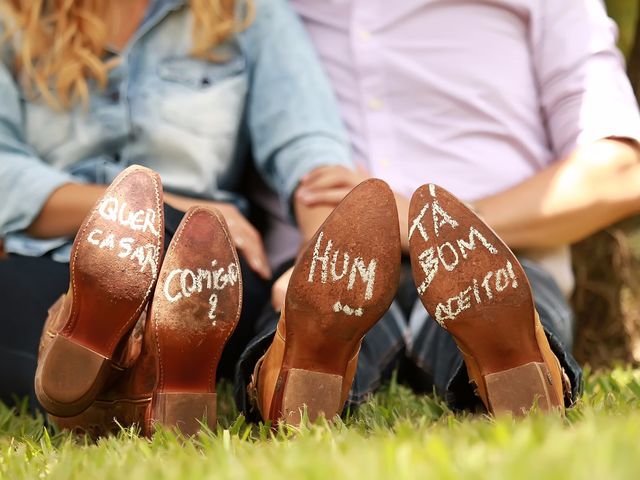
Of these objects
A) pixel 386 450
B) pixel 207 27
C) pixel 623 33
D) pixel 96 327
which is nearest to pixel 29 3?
pixel 207 27

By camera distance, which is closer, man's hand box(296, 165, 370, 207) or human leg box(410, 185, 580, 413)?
human leg box(410, 185, 580, 413)

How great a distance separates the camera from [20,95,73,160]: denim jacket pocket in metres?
1.88

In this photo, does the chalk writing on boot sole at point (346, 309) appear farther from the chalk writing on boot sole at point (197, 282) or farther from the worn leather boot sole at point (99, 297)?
the worn leather boot sole at point (99, 297)

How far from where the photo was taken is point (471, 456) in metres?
0.77

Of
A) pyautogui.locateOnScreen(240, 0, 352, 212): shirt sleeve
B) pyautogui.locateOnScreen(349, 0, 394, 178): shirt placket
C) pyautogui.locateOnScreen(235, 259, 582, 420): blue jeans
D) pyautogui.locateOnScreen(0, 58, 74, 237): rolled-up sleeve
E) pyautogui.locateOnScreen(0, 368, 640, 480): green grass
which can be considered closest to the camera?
pyautogui.locateOnScreen(0, 368, 640, 480): green grass

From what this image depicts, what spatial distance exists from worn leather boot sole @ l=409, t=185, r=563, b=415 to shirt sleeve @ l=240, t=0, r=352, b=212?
0.66 m

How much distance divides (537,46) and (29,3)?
110 cm

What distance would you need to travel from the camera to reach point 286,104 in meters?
1.89

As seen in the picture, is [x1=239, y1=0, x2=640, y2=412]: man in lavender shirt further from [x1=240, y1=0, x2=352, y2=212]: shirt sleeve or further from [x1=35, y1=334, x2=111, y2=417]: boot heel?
[x1=35, y1=334, x2=111, y2=417]: boot heel

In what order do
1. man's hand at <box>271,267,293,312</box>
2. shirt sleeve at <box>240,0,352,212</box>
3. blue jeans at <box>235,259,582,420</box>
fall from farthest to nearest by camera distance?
shirt sleeve at <box>240,0,352,212</box>
man's hand at <box>271,267,293,312</box>
blue jeans at <box>235,259,582,420</box>

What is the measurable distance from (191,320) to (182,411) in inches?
4.9

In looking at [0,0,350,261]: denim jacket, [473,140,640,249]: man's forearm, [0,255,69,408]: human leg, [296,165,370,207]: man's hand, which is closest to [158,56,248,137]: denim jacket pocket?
[0,0,350,261]: denim jacket

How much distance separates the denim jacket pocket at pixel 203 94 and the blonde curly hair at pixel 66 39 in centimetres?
5

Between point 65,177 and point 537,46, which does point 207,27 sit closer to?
point 65,177
